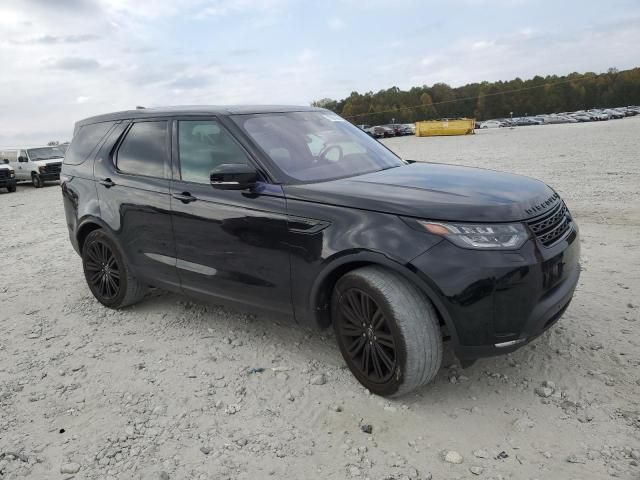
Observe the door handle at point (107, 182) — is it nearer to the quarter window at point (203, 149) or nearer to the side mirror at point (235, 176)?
the quarter window at point (203, 149)

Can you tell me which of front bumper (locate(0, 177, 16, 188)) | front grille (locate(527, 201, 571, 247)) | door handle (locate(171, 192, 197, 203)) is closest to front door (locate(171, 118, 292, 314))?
door handle (locate(171, 192, 197, 203))

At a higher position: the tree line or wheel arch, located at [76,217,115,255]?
the tree line

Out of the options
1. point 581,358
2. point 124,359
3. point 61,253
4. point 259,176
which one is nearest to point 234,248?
point 259,176

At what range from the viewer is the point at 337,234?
126 inches

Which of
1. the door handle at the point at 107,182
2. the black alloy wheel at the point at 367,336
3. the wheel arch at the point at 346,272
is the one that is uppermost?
the door handle at the point at 107,182

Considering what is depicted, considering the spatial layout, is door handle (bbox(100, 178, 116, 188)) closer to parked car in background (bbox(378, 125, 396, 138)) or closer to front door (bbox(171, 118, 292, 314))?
front door (bbox(171, 118, 292, 314))

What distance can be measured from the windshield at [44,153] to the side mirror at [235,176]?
76.3 feet

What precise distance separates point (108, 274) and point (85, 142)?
53.2 inches

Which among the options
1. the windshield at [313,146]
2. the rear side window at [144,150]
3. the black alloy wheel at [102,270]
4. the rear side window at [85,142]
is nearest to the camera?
the windshield at [313,146]

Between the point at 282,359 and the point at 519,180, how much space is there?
2106mm

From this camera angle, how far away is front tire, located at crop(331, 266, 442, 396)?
3.01 meters

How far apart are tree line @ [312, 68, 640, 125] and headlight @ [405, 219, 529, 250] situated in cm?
11057

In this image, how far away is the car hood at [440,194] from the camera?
2.94 metres

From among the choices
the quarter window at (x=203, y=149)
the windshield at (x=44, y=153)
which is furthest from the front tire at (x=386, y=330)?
the windshield at (x=44, y=153)
